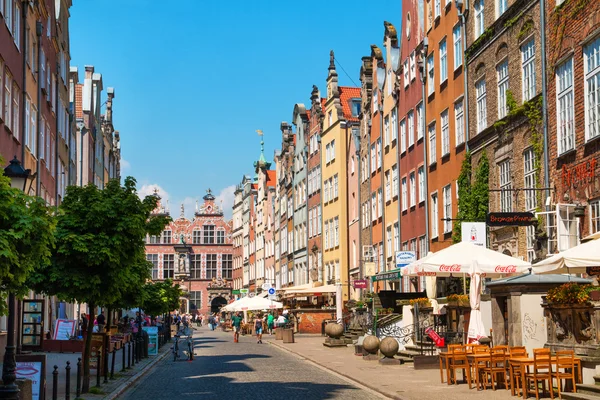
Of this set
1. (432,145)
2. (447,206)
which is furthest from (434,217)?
(432,145)

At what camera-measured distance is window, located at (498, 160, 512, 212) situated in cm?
2946

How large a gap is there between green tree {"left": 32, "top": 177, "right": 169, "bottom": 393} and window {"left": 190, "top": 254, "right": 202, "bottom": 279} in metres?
101

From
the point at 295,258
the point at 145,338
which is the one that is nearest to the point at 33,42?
the point at 145,338

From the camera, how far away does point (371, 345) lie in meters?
30.4

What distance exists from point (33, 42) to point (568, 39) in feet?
62.8

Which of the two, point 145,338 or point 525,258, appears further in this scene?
point 145,338

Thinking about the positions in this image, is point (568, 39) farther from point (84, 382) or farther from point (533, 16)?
point (84, 382)

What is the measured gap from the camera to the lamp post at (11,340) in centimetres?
1273

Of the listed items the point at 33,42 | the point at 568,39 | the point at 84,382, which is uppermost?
the point at 33,42

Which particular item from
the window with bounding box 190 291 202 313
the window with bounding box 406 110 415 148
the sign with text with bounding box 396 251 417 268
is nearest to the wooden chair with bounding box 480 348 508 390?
the sign with text with bounding box 396 251 417 268

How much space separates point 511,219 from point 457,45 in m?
13.2

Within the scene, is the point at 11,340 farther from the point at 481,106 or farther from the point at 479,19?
the point at 479,19

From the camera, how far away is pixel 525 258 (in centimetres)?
2833

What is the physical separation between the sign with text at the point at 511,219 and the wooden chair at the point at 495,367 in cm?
486
